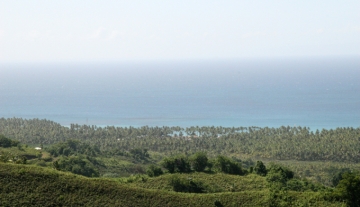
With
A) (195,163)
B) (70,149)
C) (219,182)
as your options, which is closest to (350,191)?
(219,182)

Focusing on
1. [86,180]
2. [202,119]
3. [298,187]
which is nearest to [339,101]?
[202,119]

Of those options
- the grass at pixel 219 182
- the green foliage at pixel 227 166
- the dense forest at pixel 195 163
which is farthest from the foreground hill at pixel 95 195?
the green foliage at pixel 227 166

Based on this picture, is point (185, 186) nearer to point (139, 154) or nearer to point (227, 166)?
point (227, 166)

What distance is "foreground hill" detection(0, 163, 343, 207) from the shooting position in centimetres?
2186

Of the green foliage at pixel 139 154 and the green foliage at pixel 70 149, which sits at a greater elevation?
the green foliage at pixel 70 149

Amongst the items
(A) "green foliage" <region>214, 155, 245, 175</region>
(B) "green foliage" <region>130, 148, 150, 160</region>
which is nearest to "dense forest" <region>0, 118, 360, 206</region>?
(A) "green foliage" <region>214, 155, 245, 175</region>

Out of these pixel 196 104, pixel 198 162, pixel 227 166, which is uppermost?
pixel 196 104

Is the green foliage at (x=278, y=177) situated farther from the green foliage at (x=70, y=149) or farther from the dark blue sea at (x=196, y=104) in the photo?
the dark blue sea at (x=196, y=104)

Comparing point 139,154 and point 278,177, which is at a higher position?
point 278,177

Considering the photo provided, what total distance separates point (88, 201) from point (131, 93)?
479 feet

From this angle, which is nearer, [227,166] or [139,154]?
[227,166]

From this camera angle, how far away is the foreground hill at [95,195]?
21.9m

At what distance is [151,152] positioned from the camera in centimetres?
6900

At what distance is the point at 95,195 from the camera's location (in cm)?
2275
